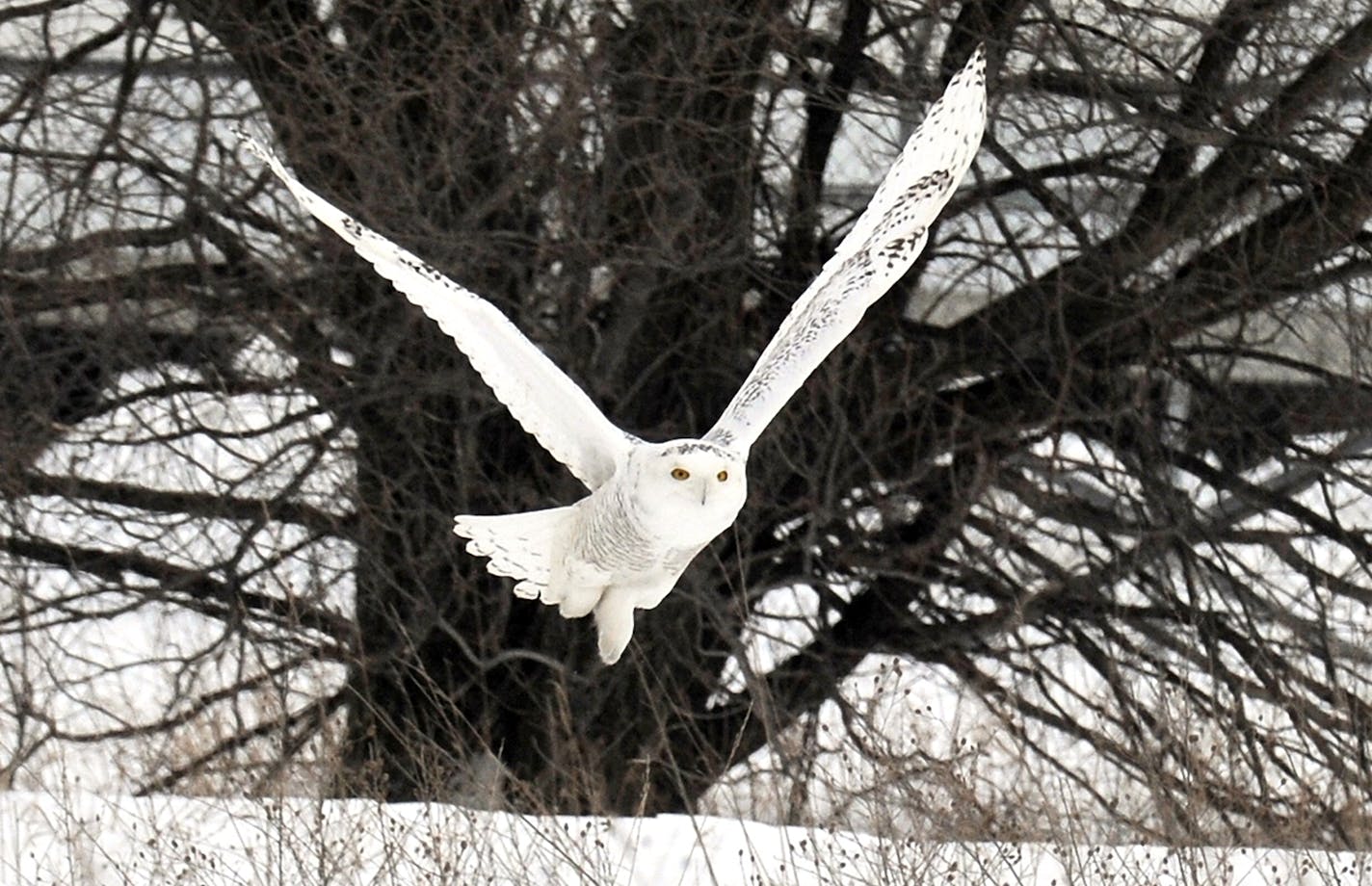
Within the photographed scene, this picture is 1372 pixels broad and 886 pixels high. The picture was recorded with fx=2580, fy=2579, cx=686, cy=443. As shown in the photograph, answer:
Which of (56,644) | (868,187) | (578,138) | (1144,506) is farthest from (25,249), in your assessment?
(1144,506)

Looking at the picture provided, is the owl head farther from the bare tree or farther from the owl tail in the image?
the bare tree

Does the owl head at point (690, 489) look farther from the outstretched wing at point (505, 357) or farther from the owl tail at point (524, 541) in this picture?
the owl tail at point (524, 541)

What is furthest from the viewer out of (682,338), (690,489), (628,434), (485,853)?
(682,338)

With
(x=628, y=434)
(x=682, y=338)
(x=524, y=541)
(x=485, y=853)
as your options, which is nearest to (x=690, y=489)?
(x=628, y=434)

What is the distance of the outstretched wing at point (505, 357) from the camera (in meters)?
5.22

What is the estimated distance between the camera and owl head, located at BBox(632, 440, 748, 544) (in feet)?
16.6

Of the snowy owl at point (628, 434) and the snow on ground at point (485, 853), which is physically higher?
the snowy owl at point (628, 434)

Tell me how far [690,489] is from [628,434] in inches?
22.9

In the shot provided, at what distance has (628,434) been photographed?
5621mm

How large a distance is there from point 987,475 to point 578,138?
183 centimetres

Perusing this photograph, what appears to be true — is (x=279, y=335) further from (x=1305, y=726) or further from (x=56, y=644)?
(x=1305, y=726)

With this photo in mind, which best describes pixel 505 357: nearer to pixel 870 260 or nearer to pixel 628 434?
pixel 628 434

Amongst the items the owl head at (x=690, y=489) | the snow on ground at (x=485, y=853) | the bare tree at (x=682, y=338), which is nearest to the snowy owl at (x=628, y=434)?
the owl head at (x=690, y=489)

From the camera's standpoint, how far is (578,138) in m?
8.45
